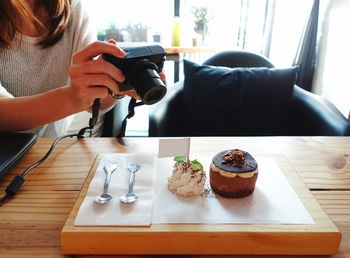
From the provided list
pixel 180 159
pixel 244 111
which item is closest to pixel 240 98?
pixel 244 111

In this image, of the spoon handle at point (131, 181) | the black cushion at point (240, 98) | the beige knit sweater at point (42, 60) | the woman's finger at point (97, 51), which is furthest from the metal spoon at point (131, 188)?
the black cushion at point (240, 98)

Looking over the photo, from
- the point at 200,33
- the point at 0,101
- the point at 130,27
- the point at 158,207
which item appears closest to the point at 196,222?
the point at 158,207

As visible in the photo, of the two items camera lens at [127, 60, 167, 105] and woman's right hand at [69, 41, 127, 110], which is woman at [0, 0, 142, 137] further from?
camera lens at [127, 60, 167, 105]

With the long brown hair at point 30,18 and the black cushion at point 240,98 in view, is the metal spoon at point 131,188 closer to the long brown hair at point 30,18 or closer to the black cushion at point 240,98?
the long brown hair at point 30,18

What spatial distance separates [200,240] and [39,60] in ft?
3.02

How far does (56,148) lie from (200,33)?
1864 mm

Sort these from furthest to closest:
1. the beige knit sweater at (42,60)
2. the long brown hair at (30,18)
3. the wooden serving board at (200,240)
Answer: the beige knit sweater at (42,60) → the long brown hair at (30,18) → the wooden serving board at (200,240)

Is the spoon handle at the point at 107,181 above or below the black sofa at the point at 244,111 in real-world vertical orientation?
above

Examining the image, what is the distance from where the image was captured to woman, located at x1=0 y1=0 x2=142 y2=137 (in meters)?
0.79

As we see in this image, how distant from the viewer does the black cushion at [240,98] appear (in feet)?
4.30

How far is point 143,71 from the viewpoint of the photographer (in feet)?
1.88

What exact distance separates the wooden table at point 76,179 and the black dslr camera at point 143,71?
0.23 meters

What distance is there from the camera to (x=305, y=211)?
1.63 feet

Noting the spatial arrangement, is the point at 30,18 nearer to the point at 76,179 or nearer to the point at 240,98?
the point at 76,179
